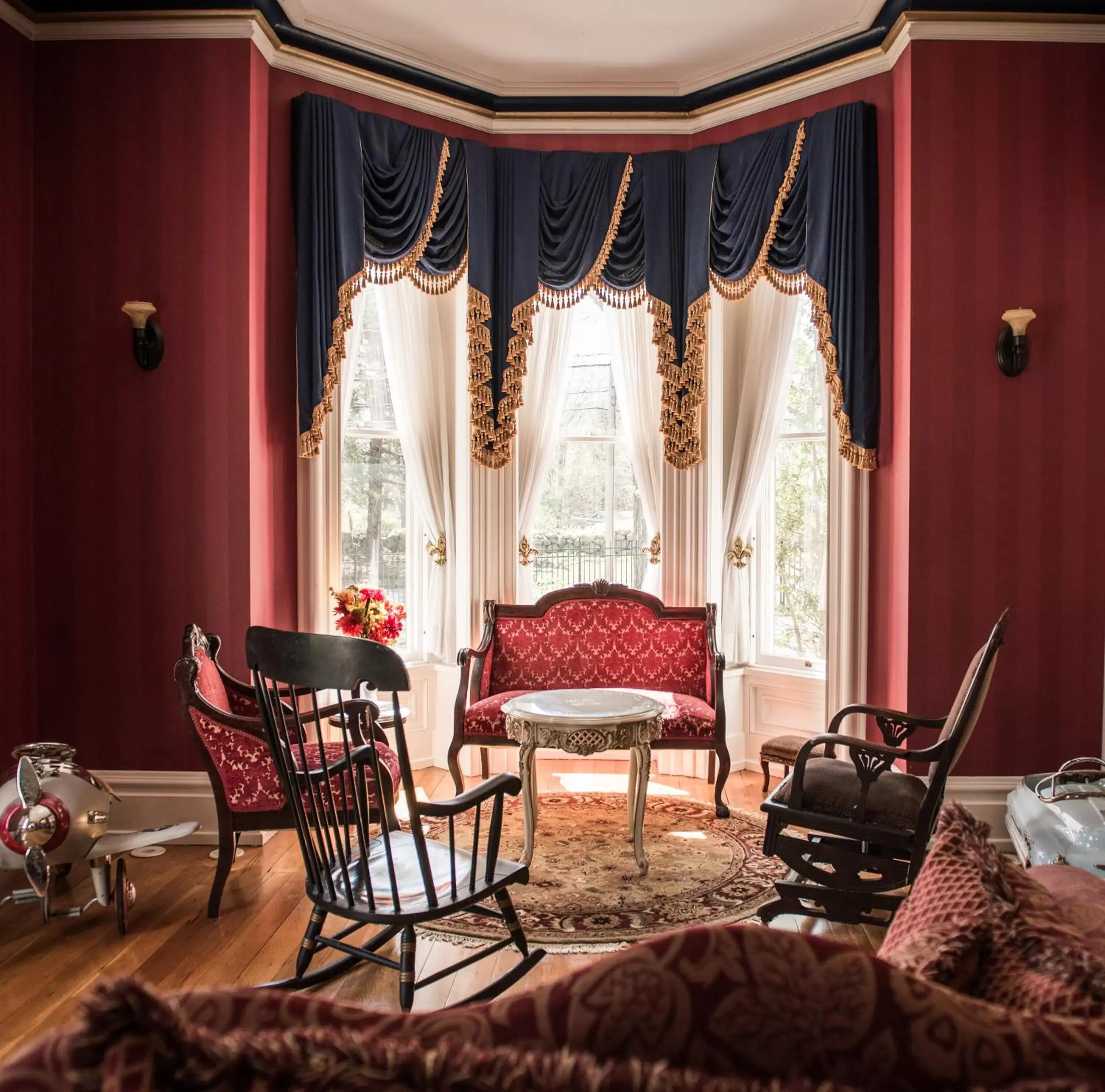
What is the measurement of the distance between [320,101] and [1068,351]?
3492mm

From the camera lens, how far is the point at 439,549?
17.2ft

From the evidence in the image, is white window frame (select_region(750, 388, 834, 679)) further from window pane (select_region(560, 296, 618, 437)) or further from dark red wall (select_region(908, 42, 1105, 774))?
dark red wall (select_region(908, 42, 1105, 774))

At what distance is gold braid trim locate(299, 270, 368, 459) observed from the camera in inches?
175

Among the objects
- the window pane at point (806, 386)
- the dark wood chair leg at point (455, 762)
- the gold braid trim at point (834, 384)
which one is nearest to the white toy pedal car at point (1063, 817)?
the gold braid trim at point (834, 384)

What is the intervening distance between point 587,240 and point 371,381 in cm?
137

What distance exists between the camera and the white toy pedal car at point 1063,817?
3041 millimetres

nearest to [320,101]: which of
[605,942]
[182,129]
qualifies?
[182,129]

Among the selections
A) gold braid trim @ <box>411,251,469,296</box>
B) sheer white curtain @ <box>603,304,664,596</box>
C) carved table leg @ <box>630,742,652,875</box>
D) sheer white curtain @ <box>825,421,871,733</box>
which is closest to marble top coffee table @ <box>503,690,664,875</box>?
carved table leg @ <box>630,742,652,875</box>

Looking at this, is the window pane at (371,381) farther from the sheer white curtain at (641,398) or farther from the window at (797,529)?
the window at (797,529)

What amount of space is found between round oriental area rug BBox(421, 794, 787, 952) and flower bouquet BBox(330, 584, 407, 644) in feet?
3.03

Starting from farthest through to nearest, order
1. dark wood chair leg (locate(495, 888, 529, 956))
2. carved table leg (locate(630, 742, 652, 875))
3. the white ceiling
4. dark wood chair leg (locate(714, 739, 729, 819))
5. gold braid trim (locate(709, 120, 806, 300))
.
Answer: gold braid trim (locate(709, 120, 806, 300)), dark wood chair leg (locate(714, 739, 729, 819)), the white ceiling, carved table leg (locate(630, 742, 652, 875)), dark wood chair leg (locate(495, 888, 529, 956))

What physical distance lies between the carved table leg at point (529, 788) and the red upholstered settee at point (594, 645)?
1.12 metres

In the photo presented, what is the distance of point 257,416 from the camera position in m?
4.22

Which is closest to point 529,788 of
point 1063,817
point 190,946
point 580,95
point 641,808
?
point 641,808
